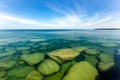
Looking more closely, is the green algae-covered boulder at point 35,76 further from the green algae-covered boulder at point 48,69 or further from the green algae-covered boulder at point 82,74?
the green algae-covered boulder at point 82,74

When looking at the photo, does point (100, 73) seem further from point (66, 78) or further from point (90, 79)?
point (66, 78)

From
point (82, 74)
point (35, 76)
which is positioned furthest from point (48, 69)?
point (82, 74)

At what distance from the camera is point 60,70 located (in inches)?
247

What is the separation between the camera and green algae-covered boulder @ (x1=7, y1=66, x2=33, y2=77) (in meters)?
5.71

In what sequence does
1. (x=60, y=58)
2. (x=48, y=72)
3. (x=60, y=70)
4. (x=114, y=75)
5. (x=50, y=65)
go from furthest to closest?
(x=60, y=58)
(x=50, y=65)
(x=60, y=70)
(x=48, y=72)
(x=114, y=75)

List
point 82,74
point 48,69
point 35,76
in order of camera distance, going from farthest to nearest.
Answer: point 48,69, point 82,74, point 35,76

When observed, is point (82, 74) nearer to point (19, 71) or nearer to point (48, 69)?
point (48, 69)

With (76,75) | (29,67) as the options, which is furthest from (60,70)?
(29,67)

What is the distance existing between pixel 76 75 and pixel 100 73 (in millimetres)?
1452

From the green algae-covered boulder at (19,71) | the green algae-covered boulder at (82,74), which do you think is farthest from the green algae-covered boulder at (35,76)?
the green algae-covered boulder at (82,74)

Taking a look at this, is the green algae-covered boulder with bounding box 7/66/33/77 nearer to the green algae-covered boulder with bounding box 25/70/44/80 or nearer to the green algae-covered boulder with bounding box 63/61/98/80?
the green algae-covered boulder with bounding box 25/70/44/80

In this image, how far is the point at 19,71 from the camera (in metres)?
6.20

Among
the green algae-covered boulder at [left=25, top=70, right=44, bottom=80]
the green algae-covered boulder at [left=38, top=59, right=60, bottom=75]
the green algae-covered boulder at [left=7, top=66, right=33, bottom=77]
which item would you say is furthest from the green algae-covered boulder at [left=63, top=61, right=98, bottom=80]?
the green algae-covered boulder at [left=7, top=66, right=33, bottom=77]

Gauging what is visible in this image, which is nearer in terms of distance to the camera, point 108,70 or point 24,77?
point 24,77
